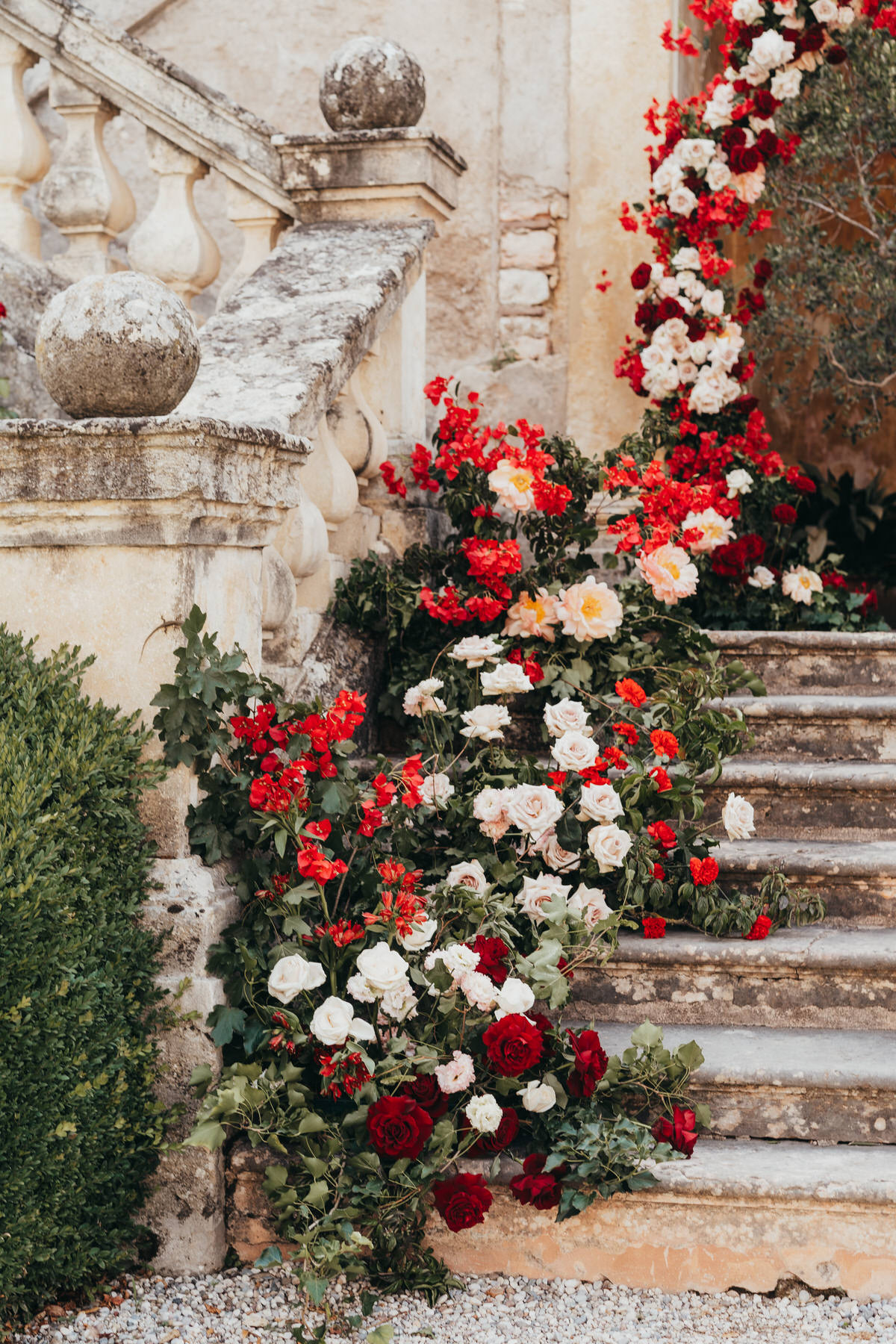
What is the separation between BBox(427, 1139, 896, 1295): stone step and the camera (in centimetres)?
240

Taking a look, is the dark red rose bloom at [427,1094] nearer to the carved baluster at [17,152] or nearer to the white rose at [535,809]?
the white rose at [535,809]

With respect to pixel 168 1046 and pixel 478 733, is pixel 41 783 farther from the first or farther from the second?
pixel 478 733

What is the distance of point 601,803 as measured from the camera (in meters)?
2.81

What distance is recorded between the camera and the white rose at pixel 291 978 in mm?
2420

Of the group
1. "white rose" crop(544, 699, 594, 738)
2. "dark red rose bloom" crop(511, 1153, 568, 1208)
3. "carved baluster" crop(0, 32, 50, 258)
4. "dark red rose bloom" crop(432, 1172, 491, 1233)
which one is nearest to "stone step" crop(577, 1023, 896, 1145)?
"dark red rose bloom" crop(511, 1153, 568, 1208)

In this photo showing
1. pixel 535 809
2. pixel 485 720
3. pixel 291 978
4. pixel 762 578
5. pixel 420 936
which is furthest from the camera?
pixel 762 578

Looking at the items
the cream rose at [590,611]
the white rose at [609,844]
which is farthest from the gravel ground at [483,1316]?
the cream rose at [590,611]

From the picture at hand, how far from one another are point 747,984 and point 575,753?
612 mm

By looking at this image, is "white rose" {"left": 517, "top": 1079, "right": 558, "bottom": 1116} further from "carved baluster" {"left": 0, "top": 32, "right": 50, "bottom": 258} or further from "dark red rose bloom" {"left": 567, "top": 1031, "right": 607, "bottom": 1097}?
"carved baluster" {"left": 0, "top": 32, "right": 50, "bottom": 258}

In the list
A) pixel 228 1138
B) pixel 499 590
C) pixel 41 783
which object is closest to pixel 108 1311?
pixel 228 1138

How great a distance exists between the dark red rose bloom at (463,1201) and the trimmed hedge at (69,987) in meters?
0.52

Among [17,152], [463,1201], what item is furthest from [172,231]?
[463,1201]

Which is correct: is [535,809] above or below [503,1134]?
above

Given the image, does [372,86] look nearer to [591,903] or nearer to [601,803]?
[601,803]
